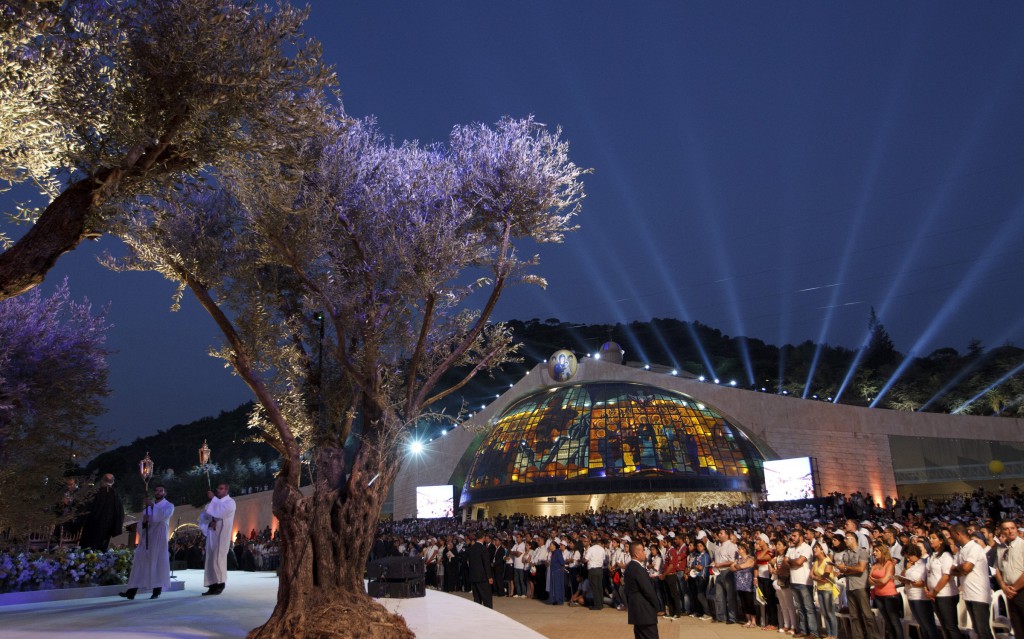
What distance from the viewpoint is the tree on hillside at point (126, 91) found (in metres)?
5.95

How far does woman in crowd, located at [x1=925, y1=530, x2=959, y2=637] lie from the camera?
868cm

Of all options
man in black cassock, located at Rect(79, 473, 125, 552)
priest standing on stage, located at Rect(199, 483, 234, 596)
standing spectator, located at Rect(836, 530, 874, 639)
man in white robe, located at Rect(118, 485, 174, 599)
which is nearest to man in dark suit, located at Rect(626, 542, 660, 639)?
standing spectator, located at Rect(836, 530, 874, 639)

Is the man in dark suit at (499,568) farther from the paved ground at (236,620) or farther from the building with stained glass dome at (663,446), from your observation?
the building with stained glass dome at (663,446)

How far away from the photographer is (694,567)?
14.3m

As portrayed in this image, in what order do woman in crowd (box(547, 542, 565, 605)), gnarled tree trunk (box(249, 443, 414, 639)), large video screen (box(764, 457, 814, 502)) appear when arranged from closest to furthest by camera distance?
gnarled tree trunk (box(249, 443, 414, 639)) → woman in crowd (box(547, 542, 565, 605)) → large video screen (box(764, 457, 814, 502))

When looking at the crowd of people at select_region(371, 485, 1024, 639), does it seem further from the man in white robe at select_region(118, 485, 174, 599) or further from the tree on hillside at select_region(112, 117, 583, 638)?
the man in white robe at select_region(118, 485, 174, 599)

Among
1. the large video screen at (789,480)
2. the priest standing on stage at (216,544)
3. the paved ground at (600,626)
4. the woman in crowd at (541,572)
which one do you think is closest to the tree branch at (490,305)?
the paved ground at (600,626)

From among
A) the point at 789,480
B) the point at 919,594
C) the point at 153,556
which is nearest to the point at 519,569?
the point at 153,556

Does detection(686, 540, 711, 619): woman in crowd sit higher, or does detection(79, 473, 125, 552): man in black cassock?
detection(79, 473, 125, 552): man in black cassock

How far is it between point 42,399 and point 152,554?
16.2 feet

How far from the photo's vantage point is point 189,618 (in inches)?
352

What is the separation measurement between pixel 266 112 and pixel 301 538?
15.1ft

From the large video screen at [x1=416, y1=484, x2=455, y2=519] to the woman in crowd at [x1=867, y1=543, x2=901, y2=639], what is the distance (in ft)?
119

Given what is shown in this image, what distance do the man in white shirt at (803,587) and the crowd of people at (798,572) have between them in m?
0.02
